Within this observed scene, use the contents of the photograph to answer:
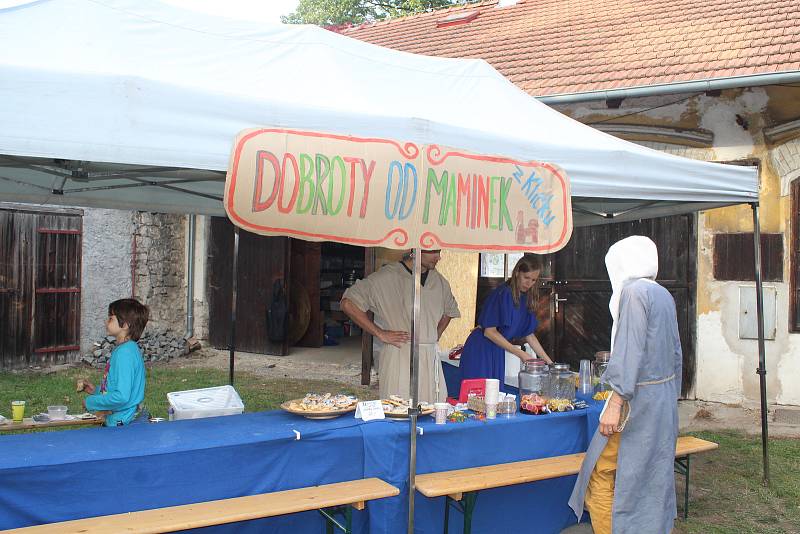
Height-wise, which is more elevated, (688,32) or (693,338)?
(688,32)

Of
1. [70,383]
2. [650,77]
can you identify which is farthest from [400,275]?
[70,383]

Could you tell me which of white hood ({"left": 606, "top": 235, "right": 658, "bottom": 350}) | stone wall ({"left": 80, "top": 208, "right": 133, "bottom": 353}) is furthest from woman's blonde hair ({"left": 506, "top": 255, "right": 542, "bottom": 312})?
stone wall ({"left": 80, "top": 208, "right": 133, "bottom": 353})

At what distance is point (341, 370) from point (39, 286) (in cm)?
383

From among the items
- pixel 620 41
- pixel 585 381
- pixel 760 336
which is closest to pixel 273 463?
pixel 585 381

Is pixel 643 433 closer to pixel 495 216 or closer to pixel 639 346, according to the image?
pixel 639 346

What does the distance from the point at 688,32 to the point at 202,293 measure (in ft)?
24.4

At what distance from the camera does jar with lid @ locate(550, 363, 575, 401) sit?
4.20 meters

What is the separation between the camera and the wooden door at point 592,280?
24.1ft

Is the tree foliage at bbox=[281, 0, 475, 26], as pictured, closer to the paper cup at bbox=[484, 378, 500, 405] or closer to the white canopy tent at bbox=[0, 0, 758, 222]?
the white canopy tent at bbox=[0, 0, 758, 222]

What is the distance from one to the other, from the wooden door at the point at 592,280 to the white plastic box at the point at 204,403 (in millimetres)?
4686

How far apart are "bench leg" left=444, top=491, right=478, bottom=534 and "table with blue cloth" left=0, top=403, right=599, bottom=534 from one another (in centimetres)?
5

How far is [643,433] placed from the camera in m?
3.18

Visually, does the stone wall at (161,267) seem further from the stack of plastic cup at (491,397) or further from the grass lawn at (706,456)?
the stack of plastic cup at (491,397)

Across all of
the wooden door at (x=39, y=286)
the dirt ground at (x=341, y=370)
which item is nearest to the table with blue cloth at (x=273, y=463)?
the dirt ground at (x=341, y=370)
